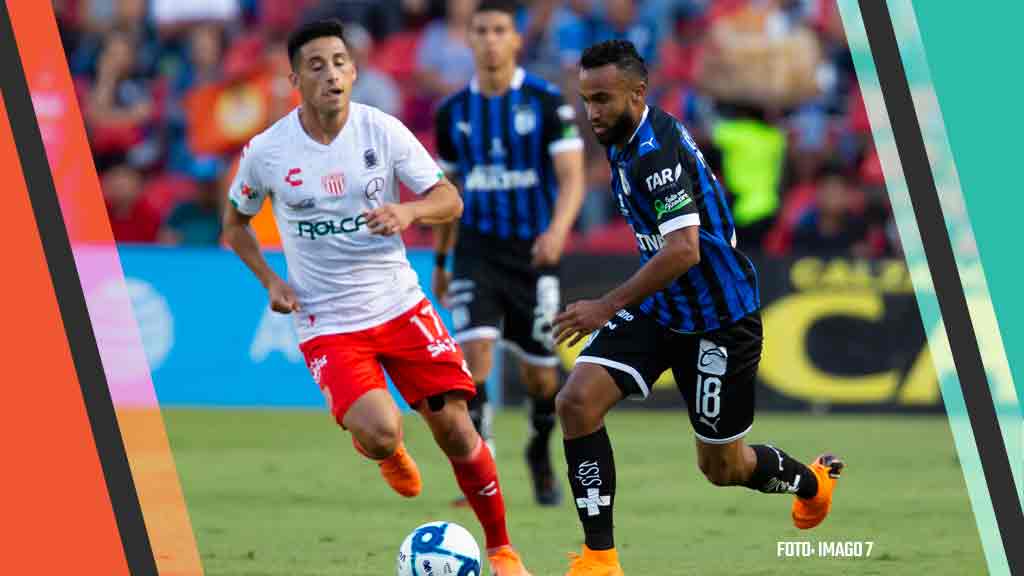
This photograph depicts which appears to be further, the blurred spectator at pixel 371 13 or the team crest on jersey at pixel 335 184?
the blurred spectator at pixel 371 13

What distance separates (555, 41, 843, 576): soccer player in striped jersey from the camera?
6.57m

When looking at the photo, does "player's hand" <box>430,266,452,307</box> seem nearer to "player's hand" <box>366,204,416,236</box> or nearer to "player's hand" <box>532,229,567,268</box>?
"player's hand" <box>532,229,567,268</box>

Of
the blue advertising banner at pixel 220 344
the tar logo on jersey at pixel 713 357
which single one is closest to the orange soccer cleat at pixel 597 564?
the tar logo on jersey at pixel 713 357

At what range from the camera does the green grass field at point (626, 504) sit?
7629 mm

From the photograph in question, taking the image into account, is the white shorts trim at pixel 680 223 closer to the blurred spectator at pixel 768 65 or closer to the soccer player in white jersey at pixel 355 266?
the soccer player in white jersey at pixel 355 266

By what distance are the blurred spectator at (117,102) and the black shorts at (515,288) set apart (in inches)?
350

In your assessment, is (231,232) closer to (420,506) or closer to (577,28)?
(420,506)

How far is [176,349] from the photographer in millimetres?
15195

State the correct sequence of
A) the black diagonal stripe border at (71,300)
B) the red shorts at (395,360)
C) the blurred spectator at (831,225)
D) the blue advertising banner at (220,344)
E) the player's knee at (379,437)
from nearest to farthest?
the black diagonal stripe border at (71,300)
the player's knee at (379,437)
the red shorts at (395,360)
the blue advertising banner at (220,344)
the blurred spectator at (831,225)

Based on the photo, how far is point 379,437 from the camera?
718 cm

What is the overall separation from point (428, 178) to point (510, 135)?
266 cm

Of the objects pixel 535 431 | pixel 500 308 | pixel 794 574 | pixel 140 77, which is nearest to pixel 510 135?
pixel 500 308

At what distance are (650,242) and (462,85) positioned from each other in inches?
399

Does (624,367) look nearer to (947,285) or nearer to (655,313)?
(655,313)
